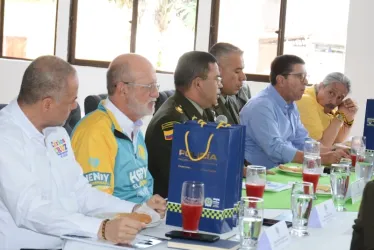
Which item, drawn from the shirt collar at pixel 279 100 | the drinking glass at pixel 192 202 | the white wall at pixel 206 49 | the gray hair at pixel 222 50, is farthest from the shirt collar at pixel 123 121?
the white wall at pixel 206 49

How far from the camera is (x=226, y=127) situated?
2.18 m

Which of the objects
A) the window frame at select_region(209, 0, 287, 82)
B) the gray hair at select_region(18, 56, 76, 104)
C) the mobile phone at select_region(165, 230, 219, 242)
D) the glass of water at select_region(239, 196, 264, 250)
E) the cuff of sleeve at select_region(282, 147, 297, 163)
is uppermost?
the window frame at select_region(209, 0, 287, 82)

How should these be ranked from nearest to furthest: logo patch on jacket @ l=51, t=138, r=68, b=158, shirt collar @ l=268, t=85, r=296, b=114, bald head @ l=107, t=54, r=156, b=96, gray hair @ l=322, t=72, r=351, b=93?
logo patch on jacket @ l=51, t=138, r=68, b=158 < bald head @ l=107, t=54, r=156, b=96 < shirt collar @ l=268, t=85, r=296, b=114 < gray hair @ l=322, t=72, r=351, b=93

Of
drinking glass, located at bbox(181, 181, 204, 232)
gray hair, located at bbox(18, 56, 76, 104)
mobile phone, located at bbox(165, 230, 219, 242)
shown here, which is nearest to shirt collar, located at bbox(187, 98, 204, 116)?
gray hair, located at bbox(18, 56, 76, 104)

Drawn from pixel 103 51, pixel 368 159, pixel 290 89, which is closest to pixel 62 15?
pixel 103 51

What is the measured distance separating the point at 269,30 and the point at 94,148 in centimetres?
559

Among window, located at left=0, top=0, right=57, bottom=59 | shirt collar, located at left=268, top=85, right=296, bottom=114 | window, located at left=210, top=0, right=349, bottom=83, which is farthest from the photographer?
window, located at left=0, top=0, right=57, bottom=59

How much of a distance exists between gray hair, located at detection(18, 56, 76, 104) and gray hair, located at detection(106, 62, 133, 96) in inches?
24.5

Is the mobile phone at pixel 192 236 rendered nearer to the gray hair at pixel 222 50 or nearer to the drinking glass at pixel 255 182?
the drinking glass at pixel 255 182

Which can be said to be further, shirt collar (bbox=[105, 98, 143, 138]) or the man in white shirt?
shirt collar (bbox=[105, 98, 143, 138])

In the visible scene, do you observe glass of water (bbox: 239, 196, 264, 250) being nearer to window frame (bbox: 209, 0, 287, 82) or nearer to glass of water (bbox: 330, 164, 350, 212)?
glass of water (bbox: 330, 164, 350, 212)

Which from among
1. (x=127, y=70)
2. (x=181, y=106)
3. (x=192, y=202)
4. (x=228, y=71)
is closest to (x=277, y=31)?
(x=228, y=71)

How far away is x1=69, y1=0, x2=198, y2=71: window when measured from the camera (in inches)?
335

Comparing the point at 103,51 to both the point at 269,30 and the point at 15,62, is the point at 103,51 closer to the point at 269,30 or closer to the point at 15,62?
the point at 15,62
